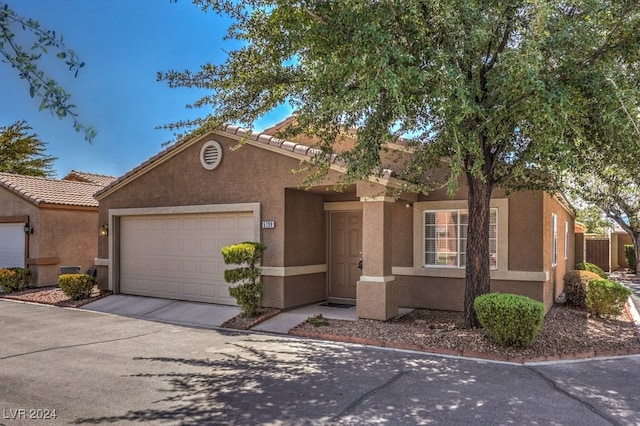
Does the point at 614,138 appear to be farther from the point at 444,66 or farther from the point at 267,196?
the point at 267,196

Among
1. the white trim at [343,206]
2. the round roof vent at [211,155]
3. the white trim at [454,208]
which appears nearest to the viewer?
the white trim at [454,208]

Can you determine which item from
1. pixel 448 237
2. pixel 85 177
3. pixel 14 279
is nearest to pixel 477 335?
pixel 448 237

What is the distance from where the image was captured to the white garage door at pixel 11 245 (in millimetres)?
16266

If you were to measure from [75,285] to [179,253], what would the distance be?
3277 millimetres

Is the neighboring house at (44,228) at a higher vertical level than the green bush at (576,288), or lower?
higher

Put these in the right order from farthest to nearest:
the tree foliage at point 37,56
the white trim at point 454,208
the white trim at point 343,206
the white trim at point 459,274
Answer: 1. the white trim at point 343,206
2. the white trim at point 454,208
3. the white trim at point 459,274
4. the tree foliage at point 37,56

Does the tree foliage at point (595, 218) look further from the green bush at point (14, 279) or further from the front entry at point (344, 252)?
the green bush at point (14, 279)

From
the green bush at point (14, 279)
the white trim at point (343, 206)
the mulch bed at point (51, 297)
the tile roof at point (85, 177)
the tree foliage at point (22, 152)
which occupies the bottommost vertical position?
the mulch bed at point (51, 297)

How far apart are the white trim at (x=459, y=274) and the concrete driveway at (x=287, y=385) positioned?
289 cm

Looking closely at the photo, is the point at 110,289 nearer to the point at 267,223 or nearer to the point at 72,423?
the point at 267,223

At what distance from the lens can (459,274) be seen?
35.2 ft

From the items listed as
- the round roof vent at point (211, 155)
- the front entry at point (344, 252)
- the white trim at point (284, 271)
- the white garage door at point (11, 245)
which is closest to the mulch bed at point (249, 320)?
the white trim at point (284, 271)

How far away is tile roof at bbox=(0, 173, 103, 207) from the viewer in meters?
16.0

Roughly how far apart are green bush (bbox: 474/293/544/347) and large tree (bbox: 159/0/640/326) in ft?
3.48
